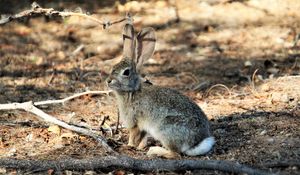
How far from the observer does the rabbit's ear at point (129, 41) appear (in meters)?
5.72

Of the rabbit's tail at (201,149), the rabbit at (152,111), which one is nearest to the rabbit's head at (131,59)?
the rabbit at (152,111)

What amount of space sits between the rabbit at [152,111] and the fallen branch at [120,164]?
37 cm

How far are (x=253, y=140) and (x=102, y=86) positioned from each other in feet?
9.67

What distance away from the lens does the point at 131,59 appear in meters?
5.73

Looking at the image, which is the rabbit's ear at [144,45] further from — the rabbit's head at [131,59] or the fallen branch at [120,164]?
the fallen branch at [120,164]

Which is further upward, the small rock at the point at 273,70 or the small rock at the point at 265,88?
the small rock at the point at 273,70

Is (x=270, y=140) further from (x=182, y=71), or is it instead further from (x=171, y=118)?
(x=182, y=71)

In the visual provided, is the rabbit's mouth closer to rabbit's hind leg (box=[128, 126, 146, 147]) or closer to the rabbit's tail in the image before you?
rabbit's hind leg (box=[128, 126, 146, 147])

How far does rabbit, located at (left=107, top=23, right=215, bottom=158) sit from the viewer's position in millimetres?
5195

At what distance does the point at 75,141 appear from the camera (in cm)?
570

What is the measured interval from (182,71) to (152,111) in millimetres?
3316

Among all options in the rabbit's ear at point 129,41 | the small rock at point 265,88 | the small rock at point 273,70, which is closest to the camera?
the rabbit's ear at point 129,41

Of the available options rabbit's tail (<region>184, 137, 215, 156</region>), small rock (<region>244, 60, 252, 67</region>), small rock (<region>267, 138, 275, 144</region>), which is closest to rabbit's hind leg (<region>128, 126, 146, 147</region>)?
rabbit's tail (<region>184, 137, 215, 156</region>)

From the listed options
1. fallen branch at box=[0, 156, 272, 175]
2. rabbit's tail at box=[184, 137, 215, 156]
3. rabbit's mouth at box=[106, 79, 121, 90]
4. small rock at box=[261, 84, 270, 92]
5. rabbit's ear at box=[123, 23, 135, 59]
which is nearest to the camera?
fallen branch at box=[0, 156, 272, 175]
